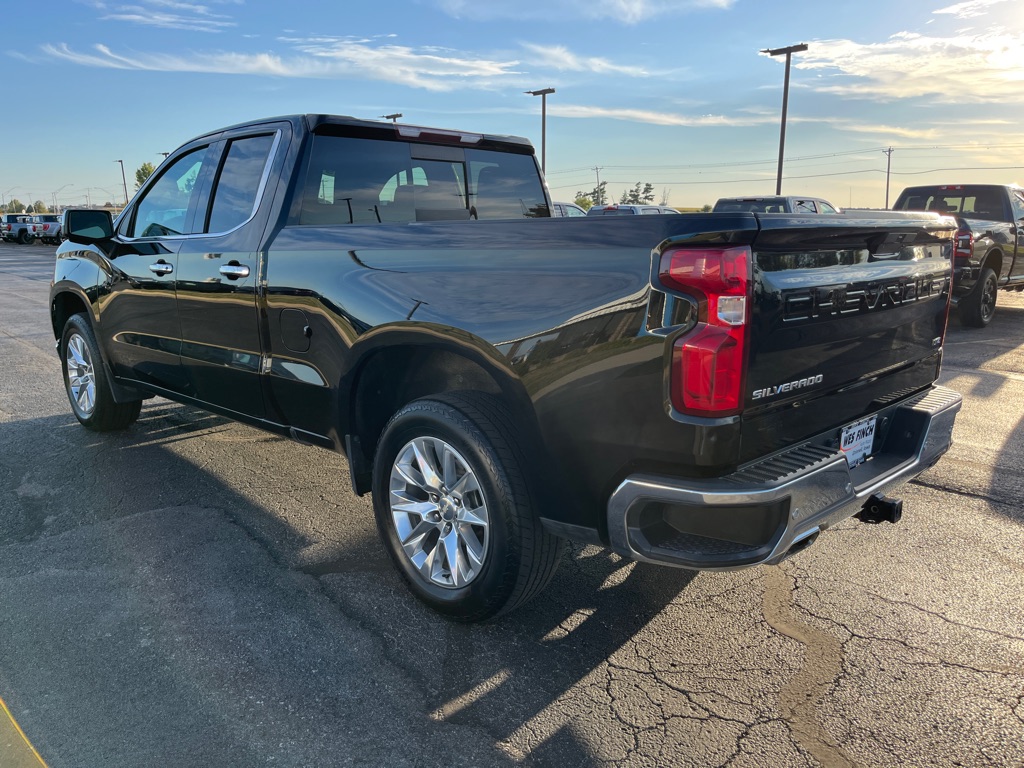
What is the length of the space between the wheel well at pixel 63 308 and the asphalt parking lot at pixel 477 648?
178 cm

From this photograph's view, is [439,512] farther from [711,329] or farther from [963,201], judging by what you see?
[963,201]

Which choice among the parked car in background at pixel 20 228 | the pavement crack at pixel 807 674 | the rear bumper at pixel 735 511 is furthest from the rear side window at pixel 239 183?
the parked car in background at pixel 20 228

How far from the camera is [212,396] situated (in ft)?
13.9

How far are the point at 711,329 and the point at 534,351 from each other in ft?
2.01

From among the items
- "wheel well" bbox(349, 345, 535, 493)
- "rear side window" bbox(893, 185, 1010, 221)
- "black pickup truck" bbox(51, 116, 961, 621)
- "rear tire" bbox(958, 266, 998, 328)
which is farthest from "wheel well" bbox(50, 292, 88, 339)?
"rear side window" bbox(893, 185, 1010, 221)

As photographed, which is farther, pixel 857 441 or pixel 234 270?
pixel 234 270

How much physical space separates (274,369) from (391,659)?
5.08 ft

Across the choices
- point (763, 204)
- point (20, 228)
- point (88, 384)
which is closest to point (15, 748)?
point (88, 384)

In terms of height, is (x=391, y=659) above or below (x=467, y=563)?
below

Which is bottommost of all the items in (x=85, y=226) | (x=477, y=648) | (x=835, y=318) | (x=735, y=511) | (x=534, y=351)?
(x=477, y=648)

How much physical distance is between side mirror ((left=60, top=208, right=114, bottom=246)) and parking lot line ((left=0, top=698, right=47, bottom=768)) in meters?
3.27

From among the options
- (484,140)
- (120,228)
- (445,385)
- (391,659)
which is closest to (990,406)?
(484,140)

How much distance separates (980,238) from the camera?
10023 mm

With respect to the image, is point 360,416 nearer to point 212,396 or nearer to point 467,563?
point 467,563
